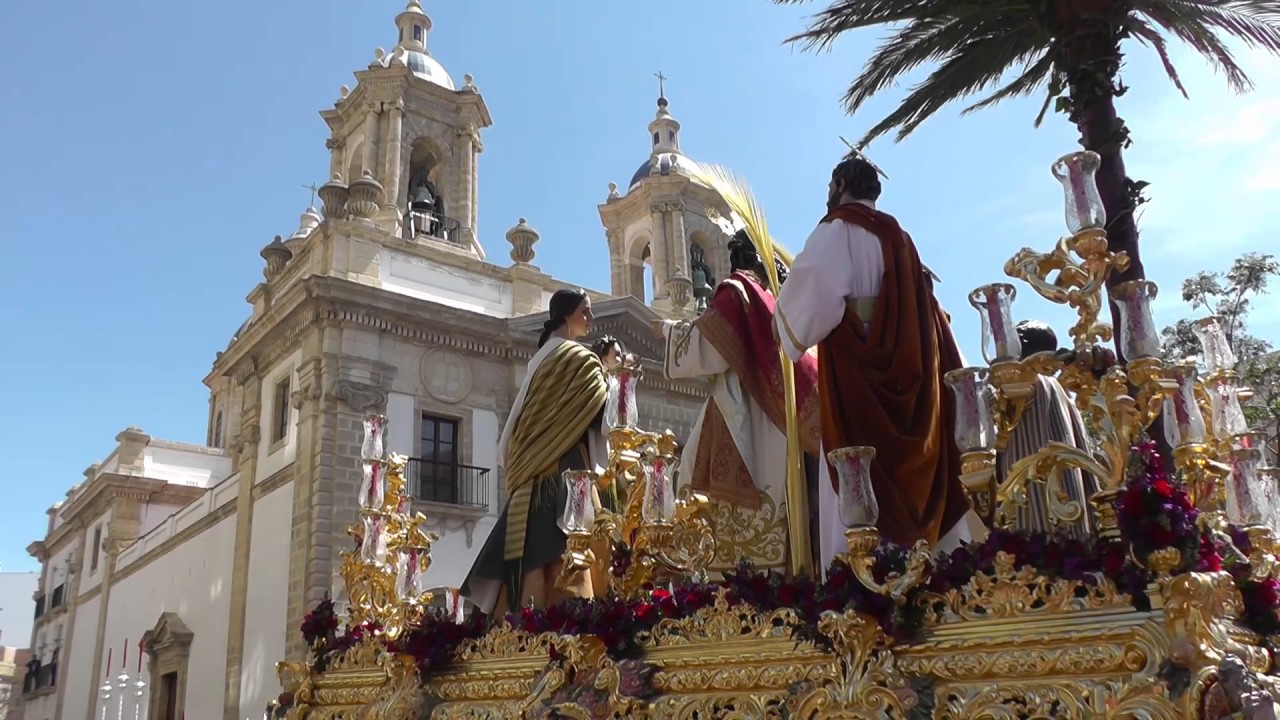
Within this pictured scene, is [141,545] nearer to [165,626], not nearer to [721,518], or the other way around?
[165,626]

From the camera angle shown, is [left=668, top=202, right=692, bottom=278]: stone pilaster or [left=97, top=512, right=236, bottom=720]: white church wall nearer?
[left=97, top=512, right=236, bottom=720]: white church wall

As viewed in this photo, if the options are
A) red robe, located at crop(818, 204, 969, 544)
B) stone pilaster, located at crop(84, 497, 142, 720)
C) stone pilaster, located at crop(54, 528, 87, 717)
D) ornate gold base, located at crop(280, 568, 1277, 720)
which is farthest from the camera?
stone pilaster, located at crop(54, 528, 87, 717)

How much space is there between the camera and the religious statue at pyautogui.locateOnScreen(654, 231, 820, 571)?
5035 millimetres

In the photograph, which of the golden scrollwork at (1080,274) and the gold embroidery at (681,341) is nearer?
the golden scrollwork at (1080,274)

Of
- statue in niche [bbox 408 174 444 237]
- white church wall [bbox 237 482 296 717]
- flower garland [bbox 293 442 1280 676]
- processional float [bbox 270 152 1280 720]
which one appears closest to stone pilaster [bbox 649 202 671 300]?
statue in niche [bbox 408 174 444 237]

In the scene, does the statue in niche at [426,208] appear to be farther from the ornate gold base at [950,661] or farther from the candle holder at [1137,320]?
the candle holder at [1137,320]

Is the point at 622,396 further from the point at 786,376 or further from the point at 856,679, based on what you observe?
the point at 856,679

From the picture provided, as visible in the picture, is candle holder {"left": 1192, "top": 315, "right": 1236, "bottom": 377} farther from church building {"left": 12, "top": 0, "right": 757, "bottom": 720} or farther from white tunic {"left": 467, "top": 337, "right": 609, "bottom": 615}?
church building {"left": 12, "top": 0, "right": 757, "bottom": 720}

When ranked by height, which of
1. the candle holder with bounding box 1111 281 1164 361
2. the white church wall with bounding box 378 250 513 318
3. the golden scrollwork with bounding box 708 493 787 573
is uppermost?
the white church wall with bounding box 378 250 513 318

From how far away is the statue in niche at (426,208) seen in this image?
913 inches

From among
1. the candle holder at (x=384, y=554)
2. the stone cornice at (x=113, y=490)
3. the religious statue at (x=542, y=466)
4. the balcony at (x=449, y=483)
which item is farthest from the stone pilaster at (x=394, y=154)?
the religious statue at (x=542, y=466)

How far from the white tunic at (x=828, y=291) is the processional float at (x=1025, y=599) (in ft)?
1.85

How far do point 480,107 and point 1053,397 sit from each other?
2158 cm

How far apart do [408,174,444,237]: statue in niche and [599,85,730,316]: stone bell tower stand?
17.4ft
